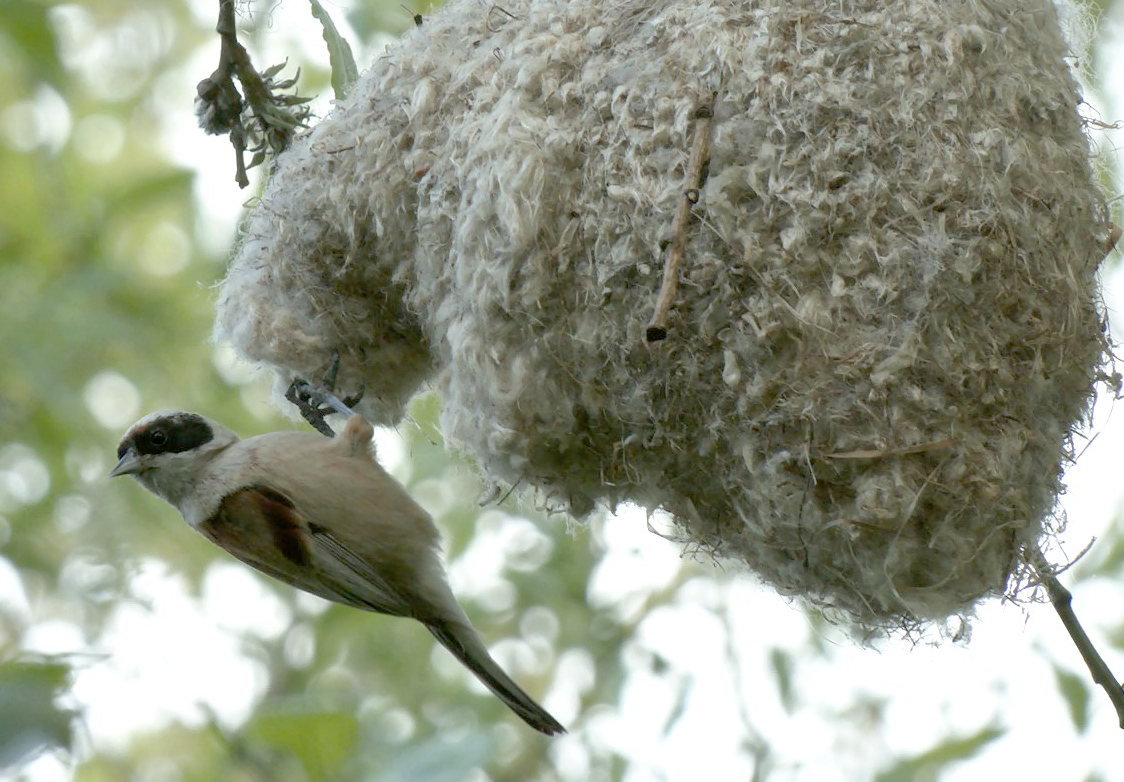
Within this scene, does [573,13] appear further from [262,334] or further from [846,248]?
[262,334]

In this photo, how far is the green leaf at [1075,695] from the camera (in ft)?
10.3

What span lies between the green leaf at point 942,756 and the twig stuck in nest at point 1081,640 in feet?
3.11

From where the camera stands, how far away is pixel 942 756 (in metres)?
3.05

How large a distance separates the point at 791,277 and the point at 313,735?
4.04 feet

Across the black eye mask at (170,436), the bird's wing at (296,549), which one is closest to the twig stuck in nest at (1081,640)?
the bird's wing at (296,549)

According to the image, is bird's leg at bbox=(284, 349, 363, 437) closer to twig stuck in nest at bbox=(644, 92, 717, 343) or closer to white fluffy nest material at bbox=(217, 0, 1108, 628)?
white fluffy nest material at bbox=(217, 0, 1108, 628)

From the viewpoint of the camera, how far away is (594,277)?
76.7 inches

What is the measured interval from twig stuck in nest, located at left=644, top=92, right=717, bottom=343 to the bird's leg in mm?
814

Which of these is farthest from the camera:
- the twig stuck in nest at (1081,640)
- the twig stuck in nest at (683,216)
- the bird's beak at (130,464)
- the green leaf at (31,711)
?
the bird's beak at (130,464)

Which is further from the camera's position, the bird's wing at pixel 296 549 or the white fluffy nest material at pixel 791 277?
the bird's wing at pixel 296 549

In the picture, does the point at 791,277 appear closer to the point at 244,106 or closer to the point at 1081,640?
the point at 1081,640

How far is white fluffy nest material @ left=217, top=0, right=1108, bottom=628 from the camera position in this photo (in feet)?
6.03

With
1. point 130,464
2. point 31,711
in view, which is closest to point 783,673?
point 130,464

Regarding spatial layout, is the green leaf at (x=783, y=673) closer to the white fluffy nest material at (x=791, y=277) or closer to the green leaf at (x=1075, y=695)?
the green leaf at (x=1075, y=695)
